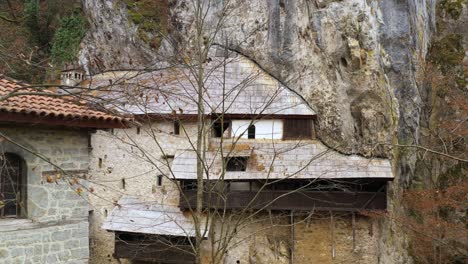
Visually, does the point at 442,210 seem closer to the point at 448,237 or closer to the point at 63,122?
the point at 448,237

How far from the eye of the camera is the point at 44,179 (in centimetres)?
682

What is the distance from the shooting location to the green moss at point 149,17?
2194cm

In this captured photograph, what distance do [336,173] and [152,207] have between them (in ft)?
20.8

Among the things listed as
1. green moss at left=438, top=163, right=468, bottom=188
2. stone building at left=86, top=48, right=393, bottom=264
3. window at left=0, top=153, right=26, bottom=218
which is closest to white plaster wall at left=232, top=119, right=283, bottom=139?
stone building at left=86, top=48, right=393, bottom=264

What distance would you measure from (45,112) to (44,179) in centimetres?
110

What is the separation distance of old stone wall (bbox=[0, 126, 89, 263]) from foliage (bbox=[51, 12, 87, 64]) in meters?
17.4

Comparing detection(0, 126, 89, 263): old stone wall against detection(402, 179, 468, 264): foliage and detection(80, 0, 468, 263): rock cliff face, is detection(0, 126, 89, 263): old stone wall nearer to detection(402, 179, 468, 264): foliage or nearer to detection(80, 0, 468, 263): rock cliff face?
detection(80, 0, 468, 263): rock cliff face

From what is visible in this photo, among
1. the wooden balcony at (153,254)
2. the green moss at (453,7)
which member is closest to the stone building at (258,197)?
the wooden balcony at (153,254)

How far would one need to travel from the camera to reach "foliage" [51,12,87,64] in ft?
77.4

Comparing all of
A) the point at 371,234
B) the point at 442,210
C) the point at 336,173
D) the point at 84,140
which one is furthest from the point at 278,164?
the point at 84,140

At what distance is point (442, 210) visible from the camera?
19297 mm

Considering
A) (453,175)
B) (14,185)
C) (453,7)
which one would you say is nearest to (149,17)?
(453,175)

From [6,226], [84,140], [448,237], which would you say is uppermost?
[84,140]

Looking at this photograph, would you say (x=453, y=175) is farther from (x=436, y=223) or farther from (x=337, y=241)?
(x=337, y=241)
